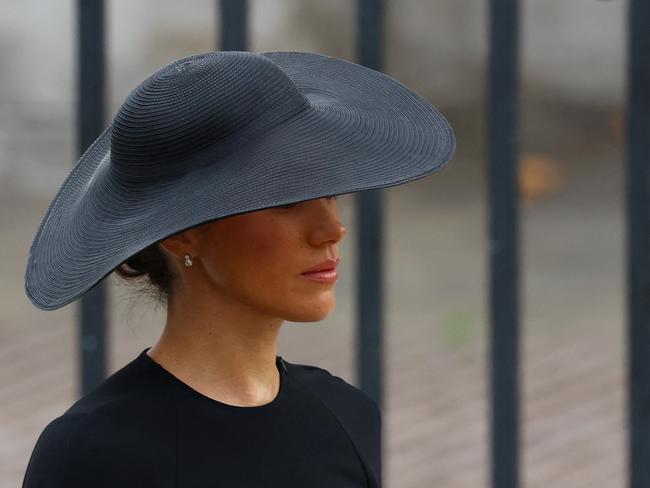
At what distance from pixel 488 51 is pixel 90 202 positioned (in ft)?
3.39

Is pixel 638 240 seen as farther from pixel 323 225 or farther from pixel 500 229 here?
pixel 323 225

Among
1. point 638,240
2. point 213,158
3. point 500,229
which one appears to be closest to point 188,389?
point 213,158

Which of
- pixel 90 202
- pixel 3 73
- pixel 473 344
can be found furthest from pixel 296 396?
pixel 3 73

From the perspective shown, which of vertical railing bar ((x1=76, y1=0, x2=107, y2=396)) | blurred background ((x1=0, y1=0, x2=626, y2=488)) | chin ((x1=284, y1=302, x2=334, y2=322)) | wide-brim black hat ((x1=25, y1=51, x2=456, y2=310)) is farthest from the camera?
blurred background ((x1=0, y1=0, x2=626, y2=488))

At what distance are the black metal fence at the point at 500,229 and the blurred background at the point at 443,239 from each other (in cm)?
169

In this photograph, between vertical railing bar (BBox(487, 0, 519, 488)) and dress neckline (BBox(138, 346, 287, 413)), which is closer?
dress neckline (BBox(138, 346, 287, 413))

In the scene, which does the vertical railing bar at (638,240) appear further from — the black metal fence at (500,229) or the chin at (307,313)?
the chin at (307,313)

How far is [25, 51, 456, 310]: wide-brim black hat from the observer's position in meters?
1.55

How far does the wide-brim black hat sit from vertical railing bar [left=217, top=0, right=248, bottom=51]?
0.79 meters

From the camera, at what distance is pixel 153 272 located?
1759 millimetres

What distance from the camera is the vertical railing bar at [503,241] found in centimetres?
248

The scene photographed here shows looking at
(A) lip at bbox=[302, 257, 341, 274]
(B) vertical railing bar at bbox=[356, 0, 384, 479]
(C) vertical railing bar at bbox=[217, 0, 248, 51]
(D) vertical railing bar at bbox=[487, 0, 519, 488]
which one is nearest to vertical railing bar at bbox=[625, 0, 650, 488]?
(D) vertical railing bar at bbox=[487, 0, 519, 488]

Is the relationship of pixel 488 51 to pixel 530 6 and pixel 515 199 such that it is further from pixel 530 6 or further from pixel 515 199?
pixel 530 6

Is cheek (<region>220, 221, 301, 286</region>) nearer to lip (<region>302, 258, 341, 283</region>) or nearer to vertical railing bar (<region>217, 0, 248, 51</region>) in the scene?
lip (<region>302, 258, 341, 283</region>)
